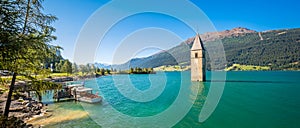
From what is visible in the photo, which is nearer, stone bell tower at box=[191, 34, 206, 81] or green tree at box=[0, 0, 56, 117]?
green tree at box=[0, 0, 56, 117]

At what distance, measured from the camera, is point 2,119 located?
7008 mm

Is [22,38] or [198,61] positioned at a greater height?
[198,61]

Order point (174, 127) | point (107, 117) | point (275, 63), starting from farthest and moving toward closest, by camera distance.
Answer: point (275, 63), point (107, 117), point (174, 127)

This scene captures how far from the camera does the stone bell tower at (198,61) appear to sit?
60709 millimetres

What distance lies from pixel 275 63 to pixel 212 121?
191m

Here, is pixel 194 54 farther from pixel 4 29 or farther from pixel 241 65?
pixel 241 65

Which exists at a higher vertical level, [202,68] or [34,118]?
[202,68]

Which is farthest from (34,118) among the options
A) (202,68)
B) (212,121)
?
(202,68)

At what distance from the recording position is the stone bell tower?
199ft

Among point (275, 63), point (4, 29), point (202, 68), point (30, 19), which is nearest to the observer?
point (4, 29)

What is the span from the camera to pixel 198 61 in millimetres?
61250

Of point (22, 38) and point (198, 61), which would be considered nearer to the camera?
point (22, 38)

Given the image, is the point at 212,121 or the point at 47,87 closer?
the point at 47,87

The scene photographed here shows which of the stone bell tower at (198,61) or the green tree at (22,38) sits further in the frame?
the stone bell tower at (198,61)
